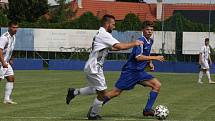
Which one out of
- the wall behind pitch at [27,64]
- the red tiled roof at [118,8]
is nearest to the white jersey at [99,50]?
the wall behind pitch at [27,64]

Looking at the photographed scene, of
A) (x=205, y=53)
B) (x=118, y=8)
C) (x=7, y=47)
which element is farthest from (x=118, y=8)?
(x=7, y=47)

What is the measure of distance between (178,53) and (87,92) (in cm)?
4156

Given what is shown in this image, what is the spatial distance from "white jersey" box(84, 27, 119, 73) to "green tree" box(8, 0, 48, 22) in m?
63.6

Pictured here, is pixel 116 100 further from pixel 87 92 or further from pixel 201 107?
pixel 87 92

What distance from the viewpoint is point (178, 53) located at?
5434 cm

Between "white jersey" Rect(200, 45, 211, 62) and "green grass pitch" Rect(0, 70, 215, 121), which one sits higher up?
"white jersey" Rect(200, 45, 211, 62)

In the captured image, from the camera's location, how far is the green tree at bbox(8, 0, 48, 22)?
76.3 m

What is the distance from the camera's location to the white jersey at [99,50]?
499 inches

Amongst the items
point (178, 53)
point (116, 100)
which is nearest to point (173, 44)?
point (178, 53)

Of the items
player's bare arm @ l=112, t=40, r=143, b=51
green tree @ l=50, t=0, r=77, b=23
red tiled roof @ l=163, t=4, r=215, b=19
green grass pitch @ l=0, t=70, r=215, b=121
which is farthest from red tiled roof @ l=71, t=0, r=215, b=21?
player's bare arm @ l=112, t=40, r=143, b=51

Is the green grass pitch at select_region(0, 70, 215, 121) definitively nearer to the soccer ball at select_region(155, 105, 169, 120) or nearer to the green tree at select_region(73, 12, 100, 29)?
the soccer ball at select_region(155, 105, 169, 120)

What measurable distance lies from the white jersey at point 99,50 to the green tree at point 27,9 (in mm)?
63584

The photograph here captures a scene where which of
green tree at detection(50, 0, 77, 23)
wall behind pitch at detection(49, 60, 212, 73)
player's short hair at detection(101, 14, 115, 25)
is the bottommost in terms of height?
wall behind pitch at detection(49, 60, 212, 73)

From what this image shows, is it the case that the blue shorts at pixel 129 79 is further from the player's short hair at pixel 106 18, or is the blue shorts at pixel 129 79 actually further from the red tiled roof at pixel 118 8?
the red tiled roof at pixel 118 8
